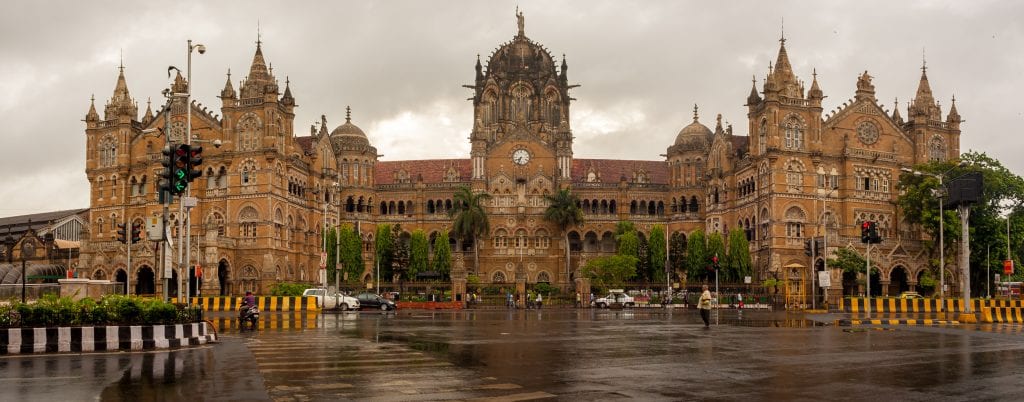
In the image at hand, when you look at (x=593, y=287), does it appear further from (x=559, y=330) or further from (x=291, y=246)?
(x=559, y=330)

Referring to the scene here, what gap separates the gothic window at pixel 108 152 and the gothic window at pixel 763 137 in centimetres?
5501

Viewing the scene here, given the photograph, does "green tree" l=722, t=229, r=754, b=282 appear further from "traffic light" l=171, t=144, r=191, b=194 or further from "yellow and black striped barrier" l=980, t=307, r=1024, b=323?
"traffic light" l=171, t=144, r=191, b=194

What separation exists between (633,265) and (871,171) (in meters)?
21.3

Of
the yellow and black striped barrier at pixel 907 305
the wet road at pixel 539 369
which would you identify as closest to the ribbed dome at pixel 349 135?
the yellow and black striped barrier at pixel 907 305

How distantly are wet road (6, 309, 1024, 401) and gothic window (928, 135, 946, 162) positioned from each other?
189 ft

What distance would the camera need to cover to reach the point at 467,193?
8556 cm

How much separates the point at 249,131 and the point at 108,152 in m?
15.2

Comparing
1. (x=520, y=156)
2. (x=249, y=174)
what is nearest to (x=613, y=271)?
(x=520, y=156)

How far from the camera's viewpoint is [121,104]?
277 ft

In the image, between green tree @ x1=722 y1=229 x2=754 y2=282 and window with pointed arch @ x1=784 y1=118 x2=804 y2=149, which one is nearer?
green tree @ x1=722 y1=229 x2=754 y2=282

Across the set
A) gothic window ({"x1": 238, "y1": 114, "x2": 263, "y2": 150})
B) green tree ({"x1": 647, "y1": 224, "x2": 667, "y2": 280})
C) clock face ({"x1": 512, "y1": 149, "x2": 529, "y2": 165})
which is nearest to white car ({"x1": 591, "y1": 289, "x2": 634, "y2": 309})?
green tree ({"x1": 647, "y1": 224, "x2": 667, "y2": 280})

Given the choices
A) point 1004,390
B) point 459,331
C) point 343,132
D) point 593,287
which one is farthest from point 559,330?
point 343,132

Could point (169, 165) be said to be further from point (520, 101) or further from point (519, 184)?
point (520, 101)

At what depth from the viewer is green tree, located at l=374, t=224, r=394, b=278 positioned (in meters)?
84.2
